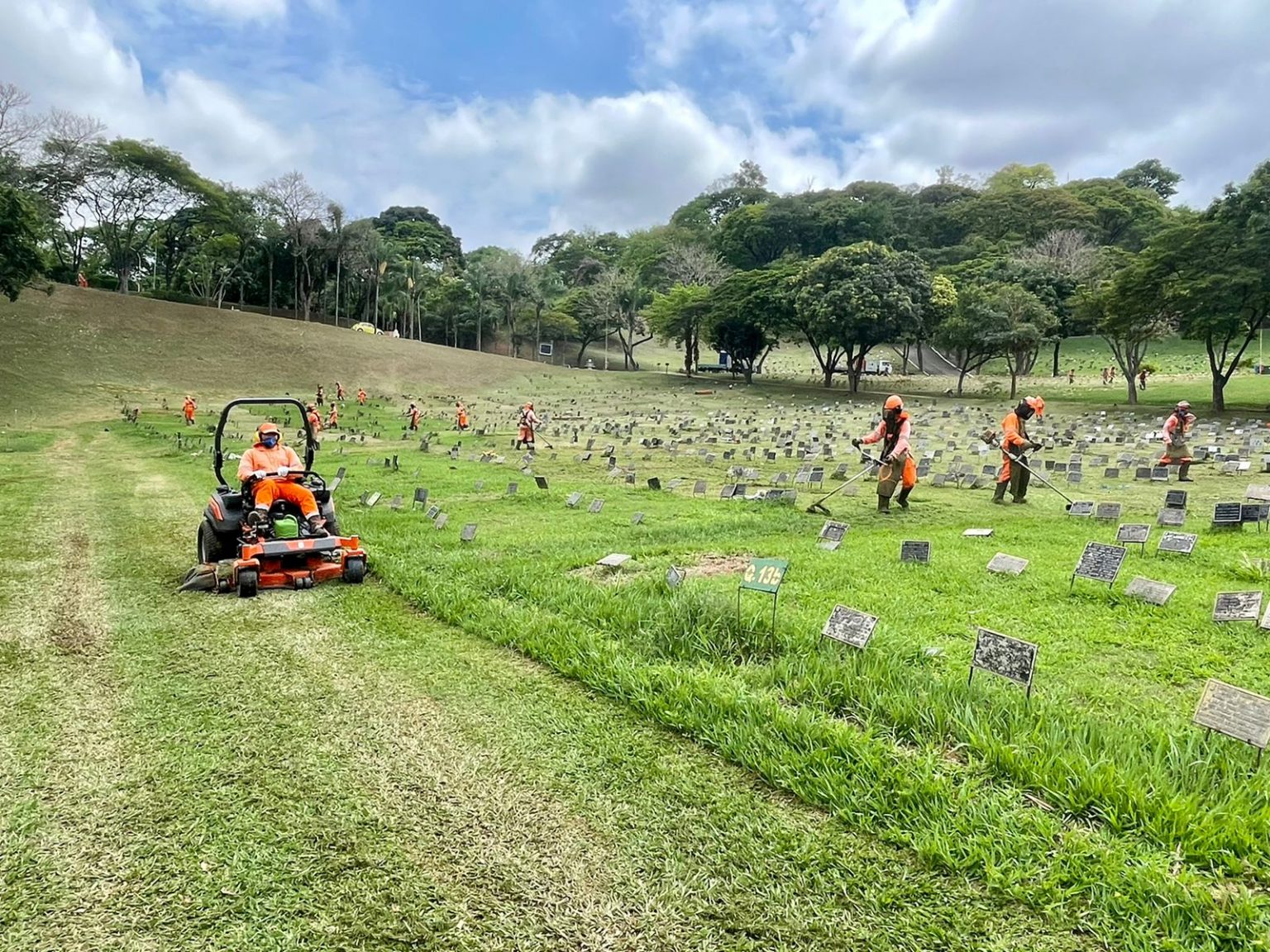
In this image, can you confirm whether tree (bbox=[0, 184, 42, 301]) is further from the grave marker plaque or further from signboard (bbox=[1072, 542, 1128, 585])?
the grave marker plaque

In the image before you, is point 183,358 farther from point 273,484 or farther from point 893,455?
point 893,455

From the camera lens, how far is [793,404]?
119 ft

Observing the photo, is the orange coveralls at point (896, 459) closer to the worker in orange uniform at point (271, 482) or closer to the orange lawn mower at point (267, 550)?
the orange lawn mower at point (267, 550)

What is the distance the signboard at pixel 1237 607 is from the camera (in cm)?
523

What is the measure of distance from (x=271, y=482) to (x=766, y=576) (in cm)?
464

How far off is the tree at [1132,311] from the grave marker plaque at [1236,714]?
3100 cm

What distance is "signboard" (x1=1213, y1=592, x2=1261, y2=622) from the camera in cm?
523

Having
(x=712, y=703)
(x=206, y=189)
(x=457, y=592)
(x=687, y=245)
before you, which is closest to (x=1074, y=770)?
(x=712, y=703)

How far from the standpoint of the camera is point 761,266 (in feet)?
215

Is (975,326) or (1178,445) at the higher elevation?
(975,326)

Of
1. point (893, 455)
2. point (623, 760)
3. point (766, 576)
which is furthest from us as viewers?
point (893, 455)

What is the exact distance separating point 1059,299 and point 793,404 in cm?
1743

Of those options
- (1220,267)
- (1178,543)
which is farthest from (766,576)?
(1220,267)

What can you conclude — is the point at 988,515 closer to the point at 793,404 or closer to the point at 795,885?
the point at 795,885
